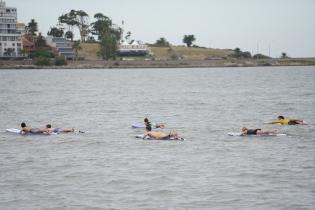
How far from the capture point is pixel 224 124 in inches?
2115

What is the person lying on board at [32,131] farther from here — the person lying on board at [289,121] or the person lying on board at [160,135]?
the person lying on board at [289,121]

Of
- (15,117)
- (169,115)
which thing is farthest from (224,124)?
(15,117)

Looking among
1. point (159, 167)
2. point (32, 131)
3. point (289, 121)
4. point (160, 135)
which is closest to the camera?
point (159, 167)

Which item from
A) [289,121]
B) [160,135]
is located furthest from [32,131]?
[289,121]

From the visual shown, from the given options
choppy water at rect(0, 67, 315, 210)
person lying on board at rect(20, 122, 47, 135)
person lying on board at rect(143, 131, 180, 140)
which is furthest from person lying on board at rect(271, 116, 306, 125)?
person lying on board at rect(20, 122, 47, 135)

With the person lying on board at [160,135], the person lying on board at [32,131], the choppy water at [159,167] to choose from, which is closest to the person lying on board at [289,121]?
the choppy water at [159,167]

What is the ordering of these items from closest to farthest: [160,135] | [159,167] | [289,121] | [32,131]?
[159,167] < [160,135] < [32,131] < [289,121]

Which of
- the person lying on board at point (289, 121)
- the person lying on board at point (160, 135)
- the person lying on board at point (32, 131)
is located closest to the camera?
the person lying on board at point (160, 135)

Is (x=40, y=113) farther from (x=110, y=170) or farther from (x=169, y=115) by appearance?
(x=110, y=170)

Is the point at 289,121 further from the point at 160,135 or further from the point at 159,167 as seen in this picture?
the point at 159,167

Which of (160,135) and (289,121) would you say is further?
(289,121)

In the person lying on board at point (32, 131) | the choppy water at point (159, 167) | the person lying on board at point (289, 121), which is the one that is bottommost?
the choppy water at point (159, 167)

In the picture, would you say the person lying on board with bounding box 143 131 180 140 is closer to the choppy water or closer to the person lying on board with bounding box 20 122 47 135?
the choppy water

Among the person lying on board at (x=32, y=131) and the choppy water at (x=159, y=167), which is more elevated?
the person lying on board at (x=32, y=131)
